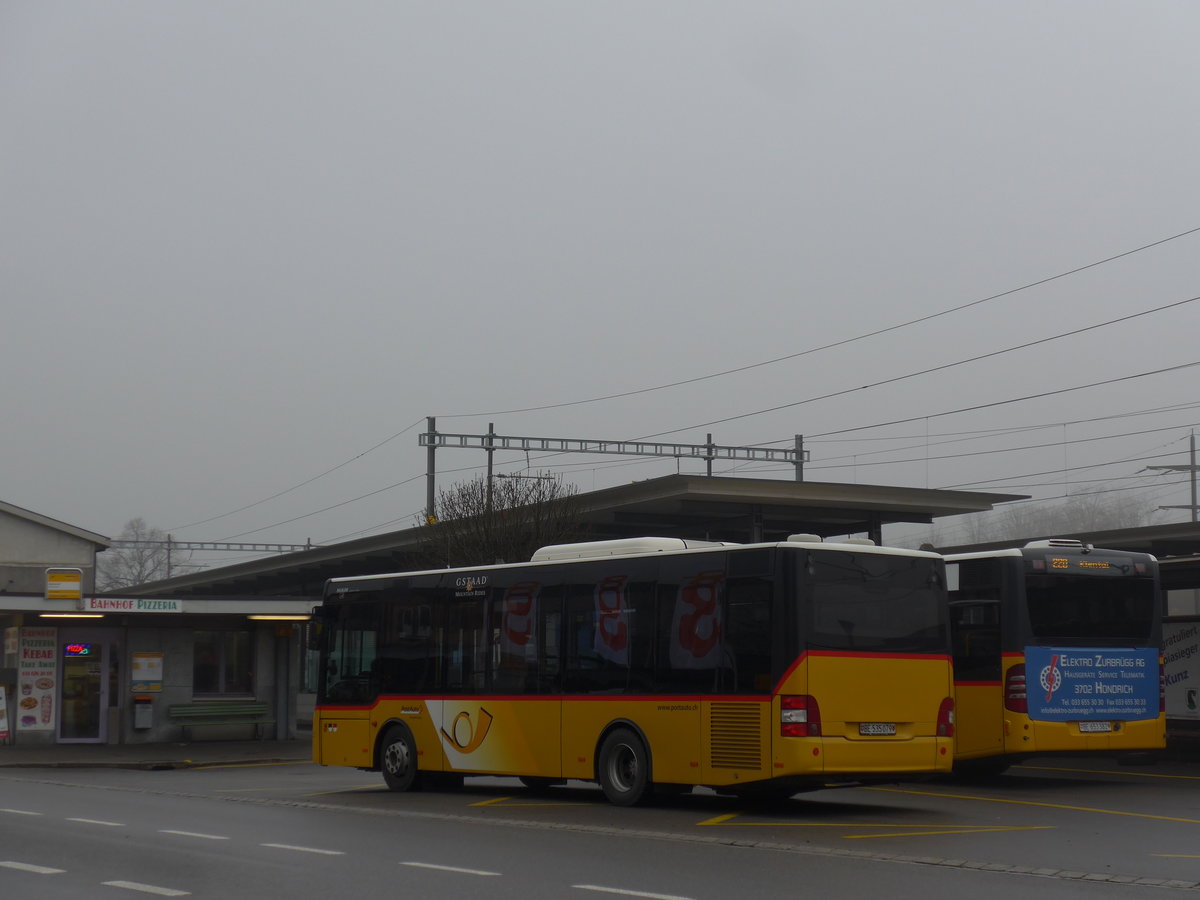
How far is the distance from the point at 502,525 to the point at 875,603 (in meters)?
22.8

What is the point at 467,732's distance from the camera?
17688mm

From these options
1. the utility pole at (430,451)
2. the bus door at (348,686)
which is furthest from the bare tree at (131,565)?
the bus door at (348,686)

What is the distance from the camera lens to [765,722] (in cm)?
1402

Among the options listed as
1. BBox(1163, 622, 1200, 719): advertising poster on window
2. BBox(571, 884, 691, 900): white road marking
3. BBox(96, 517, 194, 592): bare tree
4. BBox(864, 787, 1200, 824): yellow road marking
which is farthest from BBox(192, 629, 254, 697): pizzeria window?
BBox(96, 517, 194, 592): bare tree

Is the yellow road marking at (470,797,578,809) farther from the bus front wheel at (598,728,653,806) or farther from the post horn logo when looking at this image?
the bus front wheel at (598,728,653,806)

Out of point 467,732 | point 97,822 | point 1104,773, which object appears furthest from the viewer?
point 1104,773

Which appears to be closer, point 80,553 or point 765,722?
point 765,722

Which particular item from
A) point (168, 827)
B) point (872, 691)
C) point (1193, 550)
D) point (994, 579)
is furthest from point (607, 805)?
point (1193, 550)

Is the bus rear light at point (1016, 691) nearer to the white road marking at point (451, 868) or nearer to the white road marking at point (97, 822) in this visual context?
the white road marking at point (451, 868)

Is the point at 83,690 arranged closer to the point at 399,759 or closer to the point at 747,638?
the point at 399,759

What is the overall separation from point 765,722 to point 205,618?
22.4m

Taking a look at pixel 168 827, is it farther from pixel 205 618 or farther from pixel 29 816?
pixel 205 618

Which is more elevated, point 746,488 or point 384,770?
point 746,488

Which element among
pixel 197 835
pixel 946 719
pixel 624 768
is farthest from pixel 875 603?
pixel 197 835
